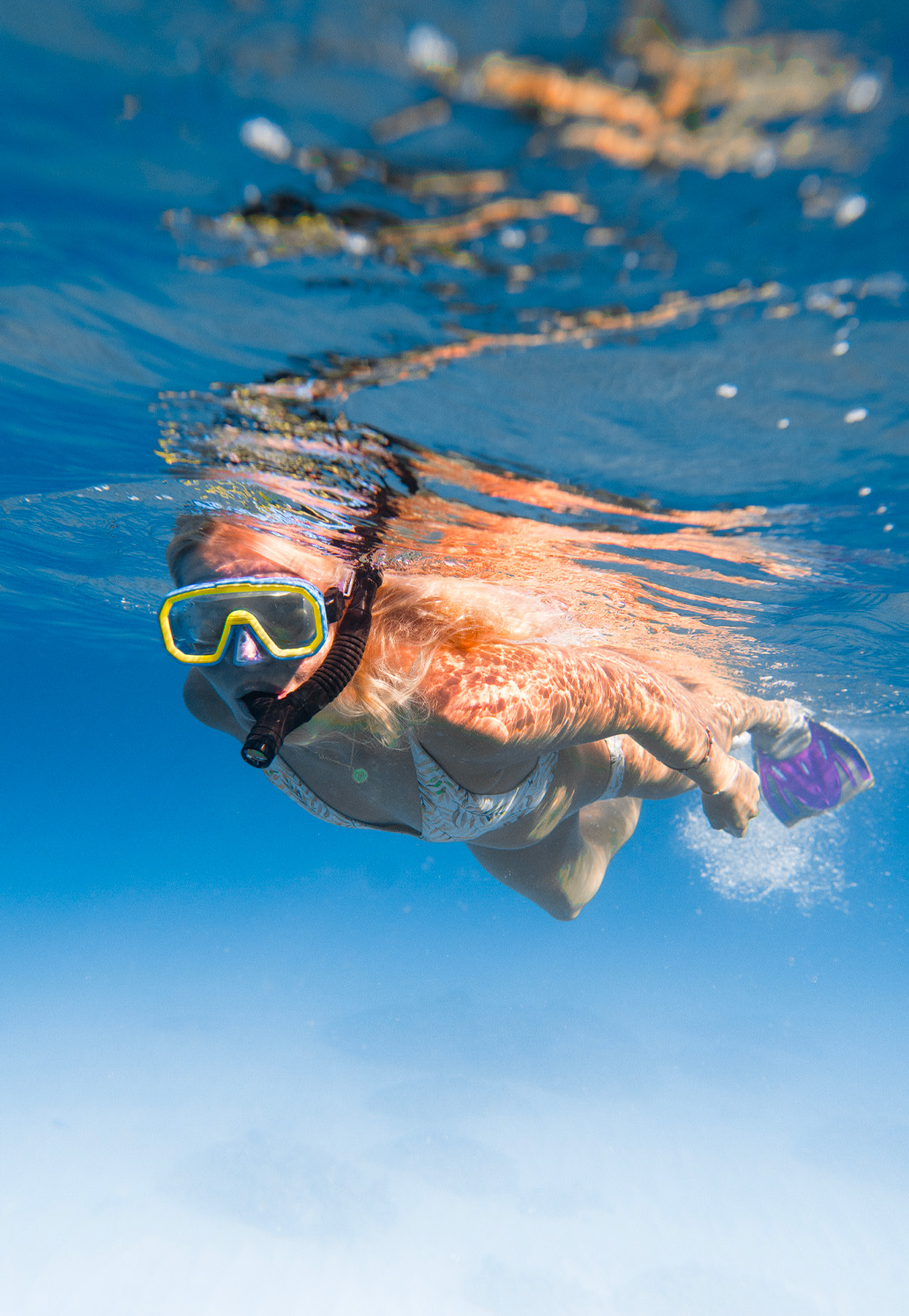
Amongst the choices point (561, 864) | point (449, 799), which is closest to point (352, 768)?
point (449, 799)

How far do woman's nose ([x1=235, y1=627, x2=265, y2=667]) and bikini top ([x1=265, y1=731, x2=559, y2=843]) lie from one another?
95 cm

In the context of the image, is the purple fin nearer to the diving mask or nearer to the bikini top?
the bikini top

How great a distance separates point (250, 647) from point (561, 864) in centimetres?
402

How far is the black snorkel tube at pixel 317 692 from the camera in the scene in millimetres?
2883

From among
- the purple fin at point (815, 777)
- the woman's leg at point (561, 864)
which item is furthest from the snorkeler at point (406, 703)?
the purple fin at point (815, 777)

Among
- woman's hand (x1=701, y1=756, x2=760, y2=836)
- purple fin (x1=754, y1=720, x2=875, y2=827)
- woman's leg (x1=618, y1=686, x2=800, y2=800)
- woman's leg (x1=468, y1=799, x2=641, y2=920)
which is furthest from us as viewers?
purple fin (x1=754, y1=720, x2=875, y2=827)

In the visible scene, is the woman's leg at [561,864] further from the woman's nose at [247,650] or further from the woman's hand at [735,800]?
the woman's nose at [247,650]

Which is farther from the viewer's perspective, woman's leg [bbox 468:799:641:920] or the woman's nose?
woman's leg [bbox 468:799:641:920]

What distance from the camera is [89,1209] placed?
1892 cm

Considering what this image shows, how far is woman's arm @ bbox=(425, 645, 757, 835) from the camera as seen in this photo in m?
3.42

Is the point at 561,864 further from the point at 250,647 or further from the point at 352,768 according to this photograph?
the point at 250,647

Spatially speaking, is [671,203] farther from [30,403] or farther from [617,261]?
[30,403]

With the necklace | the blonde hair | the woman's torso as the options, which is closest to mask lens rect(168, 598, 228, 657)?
the blonde hair

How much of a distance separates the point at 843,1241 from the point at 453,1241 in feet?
43.1
